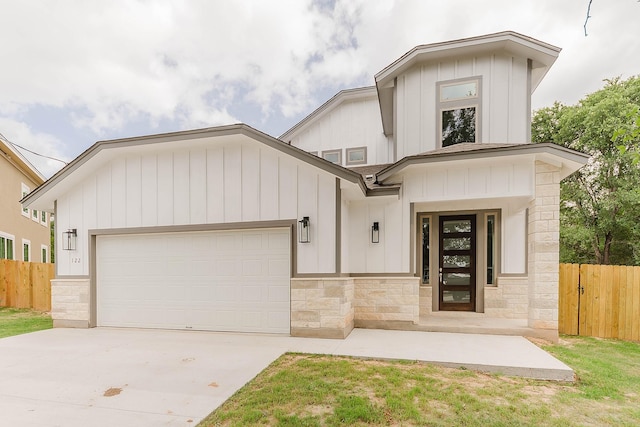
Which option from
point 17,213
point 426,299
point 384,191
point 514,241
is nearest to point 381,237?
point 384,191

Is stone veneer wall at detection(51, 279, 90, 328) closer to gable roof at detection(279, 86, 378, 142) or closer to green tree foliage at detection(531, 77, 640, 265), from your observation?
gable roof at detection(279, 86, 378, 142)

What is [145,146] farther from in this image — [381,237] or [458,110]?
[458,110]

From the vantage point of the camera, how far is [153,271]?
23.0 ft

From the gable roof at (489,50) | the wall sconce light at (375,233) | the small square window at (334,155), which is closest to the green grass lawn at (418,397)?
the wall sconce light at (375,233)

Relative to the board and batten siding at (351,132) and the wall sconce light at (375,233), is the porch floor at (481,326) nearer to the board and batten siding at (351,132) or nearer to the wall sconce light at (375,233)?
the wall sconce light at (375,233)

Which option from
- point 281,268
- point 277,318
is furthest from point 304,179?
point 277,318

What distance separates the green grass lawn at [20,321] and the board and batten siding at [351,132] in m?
8.81

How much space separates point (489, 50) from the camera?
7.40m

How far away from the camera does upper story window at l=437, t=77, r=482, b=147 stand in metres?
7.56

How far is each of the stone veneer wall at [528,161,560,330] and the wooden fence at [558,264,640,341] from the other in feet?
4.25

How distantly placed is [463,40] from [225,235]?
7055mm

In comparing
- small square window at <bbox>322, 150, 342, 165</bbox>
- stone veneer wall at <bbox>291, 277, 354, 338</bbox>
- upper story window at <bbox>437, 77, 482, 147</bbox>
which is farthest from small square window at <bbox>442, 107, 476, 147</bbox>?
stone veneer wall at <bbox>291, 277, 354, 338</bbox>

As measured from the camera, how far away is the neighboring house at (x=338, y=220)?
6035mm

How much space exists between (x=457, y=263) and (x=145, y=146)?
7.77 meters
